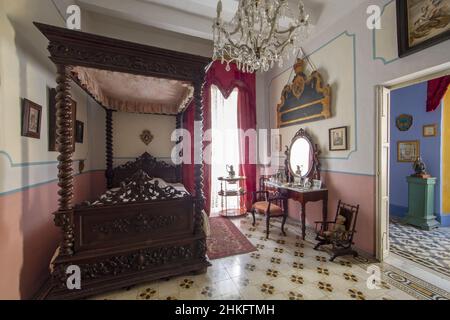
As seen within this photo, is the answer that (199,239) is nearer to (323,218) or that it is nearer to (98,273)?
(98,273)

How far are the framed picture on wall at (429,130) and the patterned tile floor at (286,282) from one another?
3142 millimetres

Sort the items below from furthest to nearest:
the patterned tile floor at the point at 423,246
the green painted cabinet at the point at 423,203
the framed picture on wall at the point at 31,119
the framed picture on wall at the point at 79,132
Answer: the green painted cabinet at the point at 423,203
the framed picture on wall at the point at 79,132
the patterned tile floor at the point at 423,246
the framed picture on wall at the point at 31,119

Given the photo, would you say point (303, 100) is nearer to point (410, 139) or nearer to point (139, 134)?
point (410, 139)

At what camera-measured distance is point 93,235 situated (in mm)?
2047

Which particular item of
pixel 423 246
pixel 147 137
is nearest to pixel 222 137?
pixel 147 137

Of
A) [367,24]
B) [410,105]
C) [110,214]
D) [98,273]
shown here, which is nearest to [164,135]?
[110,214]

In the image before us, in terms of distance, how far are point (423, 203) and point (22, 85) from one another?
6204mm

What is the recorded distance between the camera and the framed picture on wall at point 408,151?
414 centimetres

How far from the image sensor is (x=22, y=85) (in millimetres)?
1827

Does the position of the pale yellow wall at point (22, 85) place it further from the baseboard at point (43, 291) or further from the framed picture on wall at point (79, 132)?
the baseboard at point (43, 291)

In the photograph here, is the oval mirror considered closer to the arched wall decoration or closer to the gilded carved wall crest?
the arched wall decoration

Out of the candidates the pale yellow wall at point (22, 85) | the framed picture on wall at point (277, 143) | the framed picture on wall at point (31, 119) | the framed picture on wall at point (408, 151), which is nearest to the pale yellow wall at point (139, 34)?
the pale yellow wall at point (22, 85)

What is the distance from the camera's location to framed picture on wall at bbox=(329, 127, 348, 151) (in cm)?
303
